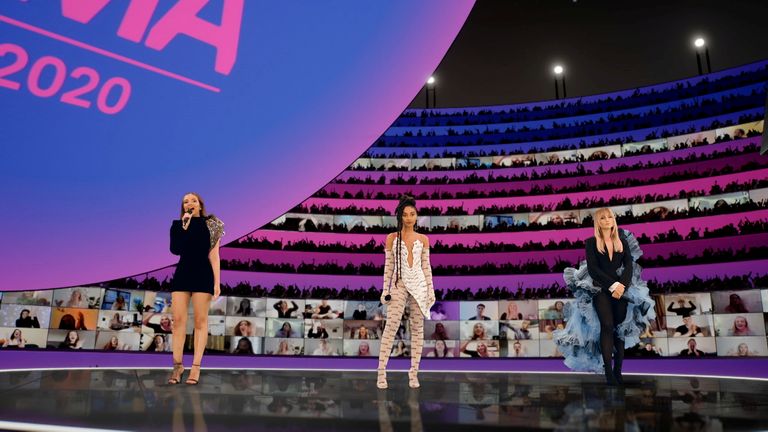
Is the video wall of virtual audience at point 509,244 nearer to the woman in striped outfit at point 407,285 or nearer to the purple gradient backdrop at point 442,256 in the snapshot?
the purple gradient backdrop at point 442,256

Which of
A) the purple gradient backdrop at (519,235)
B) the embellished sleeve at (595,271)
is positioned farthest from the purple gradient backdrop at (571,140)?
the embellished sleeve at (595,271)

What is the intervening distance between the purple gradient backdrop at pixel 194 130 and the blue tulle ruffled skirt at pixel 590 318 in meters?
2.47

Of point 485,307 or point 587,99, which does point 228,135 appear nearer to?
point 485,307

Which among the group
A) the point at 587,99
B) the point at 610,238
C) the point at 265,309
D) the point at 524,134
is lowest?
the point at 265,309

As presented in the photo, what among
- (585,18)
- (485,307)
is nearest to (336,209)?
(485,307)

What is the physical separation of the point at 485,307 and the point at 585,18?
868 centimetres

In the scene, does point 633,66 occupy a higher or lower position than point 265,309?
higher

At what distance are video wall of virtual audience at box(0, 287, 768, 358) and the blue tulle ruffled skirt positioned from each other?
0.42 metres

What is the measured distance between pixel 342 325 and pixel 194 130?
13.6 feet

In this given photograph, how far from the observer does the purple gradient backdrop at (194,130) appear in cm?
460

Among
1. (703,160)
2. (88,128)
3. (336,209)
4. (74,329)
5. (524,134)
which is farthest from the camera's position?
Result: (524,134)

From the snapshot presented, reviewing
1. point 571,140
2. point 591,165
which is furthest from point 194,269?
point 571,140

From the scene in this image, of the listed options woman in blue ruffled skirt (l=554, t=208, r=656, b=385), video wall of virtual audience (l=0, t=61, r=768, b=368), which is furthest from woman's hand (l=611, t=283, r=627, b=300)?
video wall of virtual audience (l=0, t=61, r=768, b=368)

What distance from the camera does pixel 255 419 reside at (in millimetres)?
2531
